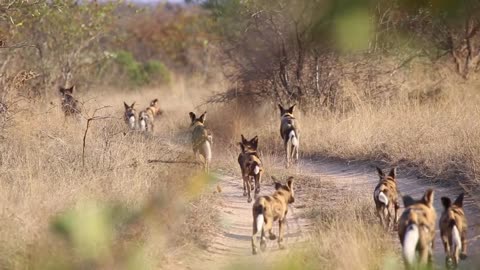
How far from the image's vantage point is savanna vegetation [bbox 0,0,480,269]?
5.51 m

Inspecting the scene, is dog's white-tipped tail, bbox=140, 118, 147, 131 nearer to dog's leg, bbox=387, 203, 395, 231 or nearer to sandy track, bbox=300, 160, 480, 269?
sandy track, bbox=300, 160, 480, 269

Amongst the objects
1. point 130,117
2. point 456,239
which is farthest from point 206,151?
point 456,239

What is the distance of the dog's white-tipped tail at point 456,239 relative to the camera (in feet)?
18.3

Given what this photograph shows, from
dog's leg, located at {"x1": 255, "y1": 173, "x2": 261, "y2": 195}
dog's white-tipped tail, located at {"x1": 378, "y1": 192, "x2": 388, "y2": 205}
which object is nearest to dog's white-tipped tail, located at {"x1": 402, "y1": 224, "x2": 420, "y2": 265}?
dog's white-tipped tail, located at {"x1": 378, "y1": 192, "x2": 388, "y2": 205}

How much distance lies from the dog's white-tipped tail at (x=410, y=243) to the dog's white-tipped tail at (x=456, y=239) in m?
0.50

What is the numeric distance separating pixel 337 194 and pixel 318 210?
4.61 ft

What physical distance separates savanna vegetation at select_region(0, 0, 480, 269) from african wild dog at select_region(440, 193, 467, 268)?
475 millimetres

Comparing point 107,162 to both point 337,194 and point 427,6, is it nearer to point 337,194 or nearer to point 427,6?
point 337,194

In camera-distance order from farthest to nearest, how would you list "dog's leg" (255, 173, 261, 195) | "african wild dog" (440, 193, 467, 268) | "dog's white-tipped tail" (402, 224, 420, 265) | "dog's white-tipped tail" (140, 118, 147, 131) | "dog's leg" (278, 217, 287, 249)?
"dog's white-tipped tail" (140, 118, 147, 131)
"dog's leg" (255, 173, 261, 195)
"dog's leg" (278, 217, 287, 249)
"african wild dog" (440, 193, 467, 268)
"dog's white-tipped tail" (402, 224, 420, 265)

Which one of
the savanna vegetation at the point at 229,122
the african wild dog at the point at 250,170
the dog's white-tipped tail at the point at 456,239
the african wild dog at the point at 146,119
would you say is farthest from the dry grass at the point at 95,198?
the african wild dog at the point at 146,119

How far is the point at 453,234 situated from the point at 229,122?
1002cm

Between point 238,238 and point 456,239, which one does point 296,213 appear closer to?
point 238,238

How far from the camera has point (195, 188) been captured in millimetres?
8461

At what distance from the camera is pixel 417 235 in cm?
522
